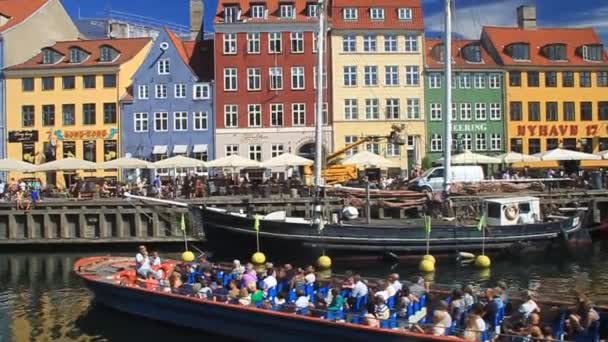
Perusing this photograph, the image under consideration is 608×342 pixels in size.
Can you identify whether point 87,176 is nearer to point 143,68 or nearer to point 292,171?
point 143,68

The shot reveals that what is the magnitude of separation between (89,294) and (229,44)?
29823 millimetres

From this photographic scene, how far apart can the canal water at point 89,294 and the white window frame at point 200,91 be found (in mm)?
19095

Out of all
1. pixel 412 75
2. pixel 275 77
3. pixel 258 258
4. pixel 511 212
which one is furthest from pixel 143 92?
pixel 511 212

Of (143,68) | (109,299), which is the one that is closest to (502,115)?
(143,68)

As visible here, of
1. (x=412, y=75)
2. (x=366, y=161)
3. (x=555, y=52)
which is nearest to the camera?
(x=366, y=161)

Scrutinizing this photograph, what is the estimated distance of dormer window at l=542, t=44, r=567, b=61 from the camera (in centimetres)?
5338

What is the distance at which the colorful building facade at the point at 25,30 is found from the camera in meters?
51.4

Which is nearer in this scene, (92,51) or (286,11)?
Answer: (286,11)

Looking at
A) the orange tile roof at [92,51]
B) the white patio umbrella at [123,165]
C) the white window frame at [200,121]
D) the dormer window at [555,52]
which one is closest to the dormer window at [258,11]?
the white window frame at [200,121]

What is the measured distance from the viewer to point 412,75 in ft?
169

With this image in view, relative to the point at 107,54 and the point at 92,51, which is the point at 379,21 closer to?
the point at 107,54

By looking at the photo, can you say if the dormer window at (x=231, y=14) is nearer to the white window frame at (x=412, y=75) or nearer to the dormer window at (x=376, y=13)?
the dormer window at (x=376, y=13)

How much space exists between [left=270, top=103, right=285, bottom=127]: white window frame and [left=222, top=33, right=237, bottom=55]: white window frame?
446cm

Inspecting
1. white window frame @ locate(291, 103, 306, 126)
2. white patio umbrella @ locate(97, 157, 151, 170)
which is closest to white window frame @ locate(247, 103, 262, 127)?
white window frame @ locate(291, 103, 306, 126)
